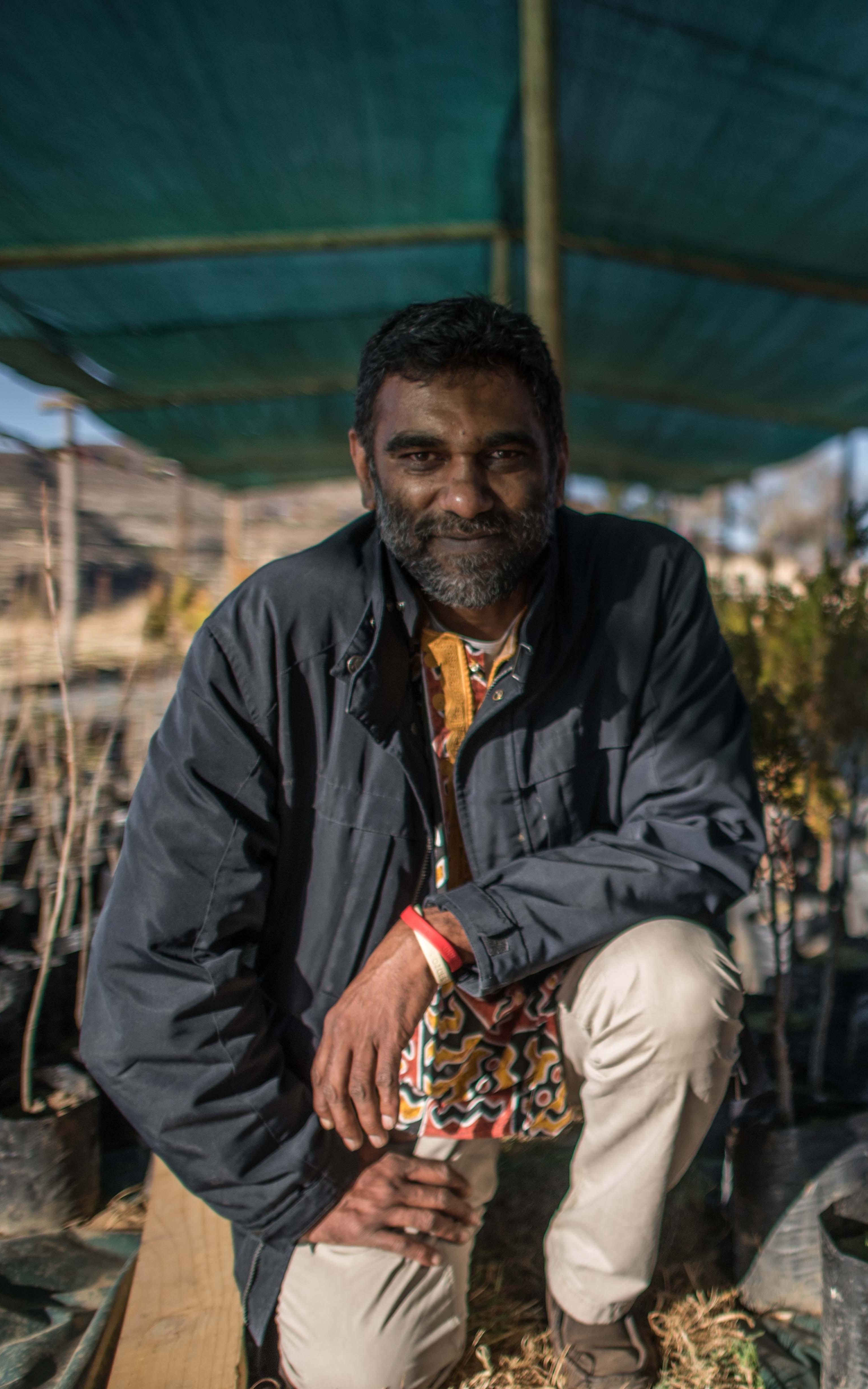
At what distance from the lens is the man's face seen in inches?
57.2

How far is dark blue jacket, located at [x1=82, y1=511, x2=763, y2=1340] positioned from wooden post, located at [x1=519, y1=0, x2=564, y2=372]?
155 cm

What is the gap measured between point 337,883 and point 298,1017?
9.7 inches

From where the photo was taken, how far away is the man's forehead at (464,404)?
1450mm

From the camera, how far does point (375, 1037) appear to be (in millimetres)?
1276

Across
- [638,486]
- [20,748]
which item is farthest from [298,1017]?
[638,486]

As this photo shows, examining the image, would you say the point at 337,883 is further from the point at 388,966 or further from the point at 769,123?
the point at 769,123

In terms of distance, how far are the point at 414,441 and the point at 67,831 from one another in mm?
1264

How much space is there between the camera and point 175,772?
1.32 m

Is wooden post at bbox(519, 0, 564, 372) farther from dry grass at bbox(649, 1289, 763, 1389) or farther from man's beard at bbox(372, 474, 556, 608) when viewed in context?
dry grass at bbox(649, 1289, 763, 1389)

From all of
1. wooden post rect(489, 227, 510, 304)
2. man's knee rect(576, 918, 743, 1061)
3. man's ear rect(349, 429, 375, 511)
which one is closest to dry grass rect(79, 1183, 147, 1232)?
man's knee rect(576, 918, 743, 1061)

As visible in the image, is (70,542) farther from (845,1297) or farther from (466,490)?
(845,1297)

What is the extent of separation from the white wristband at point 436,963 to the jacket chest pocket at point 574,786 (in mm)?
274

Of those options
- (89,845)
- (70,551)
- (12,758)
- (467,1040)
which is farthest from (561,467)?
(70,551)

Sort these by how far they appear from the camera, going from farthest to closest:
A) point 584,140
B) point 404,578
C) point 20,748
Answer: point 20,748
point 584,140
point 404,578
